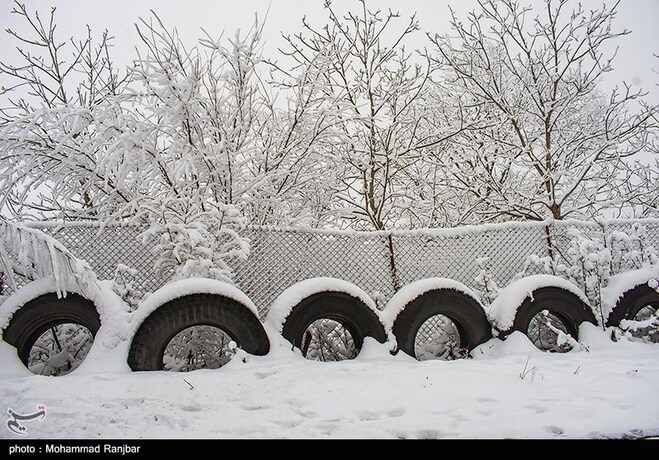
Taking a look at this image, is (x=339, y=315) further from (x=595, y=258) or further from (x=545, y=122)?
(x=545, y=122)

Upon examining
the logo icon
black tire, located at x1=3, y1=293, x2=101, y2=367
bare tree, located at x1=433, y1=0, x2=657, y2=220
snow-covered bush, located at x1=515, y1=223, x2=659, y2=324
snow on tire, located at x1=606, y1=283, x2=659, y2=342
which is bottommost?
the logo icon

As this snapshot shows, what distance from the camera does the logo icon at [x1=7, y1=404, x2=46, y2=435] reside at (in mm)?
1963

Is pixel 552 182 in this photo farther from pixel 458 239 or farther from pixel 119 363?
pixel 119 363

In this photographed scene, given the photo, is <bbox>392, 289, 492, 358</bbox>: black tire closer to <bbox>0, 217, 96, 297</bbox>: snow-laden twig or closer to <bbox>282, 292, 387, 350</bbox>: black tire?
<bbox>282, 292, 387, 350</bbox>: black tire

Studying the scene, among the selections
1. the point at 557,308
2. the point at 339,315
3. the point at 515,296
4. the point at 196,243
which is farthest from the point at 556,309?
the point at 196,243

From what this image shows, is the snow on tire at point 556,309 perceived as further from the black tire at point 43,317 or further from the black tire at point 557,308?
the black tire at point 43,317

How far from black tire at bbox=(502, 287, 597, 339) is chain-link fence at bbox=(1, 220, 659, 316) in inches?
25.1

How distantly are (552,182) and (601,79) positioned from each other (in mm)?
2817

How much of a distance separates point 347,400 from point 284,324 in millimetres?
1199

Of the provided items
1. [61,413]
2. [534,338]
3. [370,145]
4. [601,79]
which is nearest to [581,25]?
[601,79]

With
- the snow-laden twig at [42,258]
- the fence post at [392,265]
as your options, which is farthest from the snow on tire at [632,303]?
the snow-laden twig at [42,258]

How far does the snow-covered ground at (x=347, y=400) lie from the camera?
6.58 ft

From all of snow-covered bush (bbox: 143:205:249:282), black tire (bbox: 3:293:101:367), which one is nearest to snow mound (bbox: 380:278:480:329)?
snow-covered bush (bbox: 143:205:249:282)

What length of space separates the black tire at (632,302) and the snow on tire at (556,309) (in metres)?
0.32
